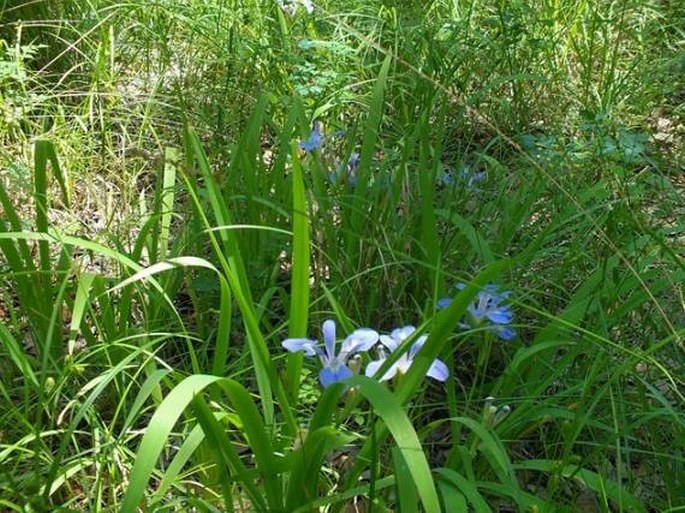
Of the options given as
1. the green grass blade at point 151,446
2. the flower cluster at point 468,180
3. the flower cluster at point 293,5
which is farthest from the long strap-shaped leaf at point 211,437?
the flower cluster at point 293,5

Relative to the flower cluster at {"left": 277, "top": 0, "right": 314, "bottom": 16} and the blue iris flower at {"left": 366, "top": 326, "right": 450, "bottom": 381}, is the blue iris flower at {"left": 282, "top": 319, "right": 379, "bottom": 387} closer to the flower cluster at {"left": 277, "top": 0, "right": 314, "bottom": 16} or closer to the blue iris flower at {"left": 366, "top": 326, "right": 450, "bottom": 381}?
the blue iris flower at {"left": 366, "top": 326, "right": 450, "bottom": 381}

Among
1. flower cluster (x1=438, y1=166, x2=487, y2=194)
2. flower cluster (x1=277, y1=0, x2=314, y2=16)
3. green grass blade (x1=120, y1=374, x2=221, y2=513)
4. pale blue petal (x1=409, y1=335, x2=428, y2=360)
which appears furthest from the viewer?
flower cluster (x1=277, y1=0, x2=314, y2=16)

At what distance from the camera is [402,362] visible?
1622mm

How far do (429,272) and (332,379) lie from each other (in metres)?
0.59

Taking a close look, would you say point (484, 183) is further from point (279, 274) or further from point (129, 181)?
point (129, 181)

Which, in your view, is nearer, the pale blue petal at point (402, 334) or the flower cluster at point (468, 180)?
the pale blue petal at point (402, 334)

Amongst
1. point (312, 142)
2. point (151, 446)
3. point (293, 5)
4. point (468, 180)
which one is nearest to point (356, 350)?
point (151, 446)

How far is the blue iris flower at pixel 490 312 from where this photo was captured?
5.83 feet

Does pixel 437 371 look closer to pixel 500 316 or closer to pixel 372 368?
pixel 372 368

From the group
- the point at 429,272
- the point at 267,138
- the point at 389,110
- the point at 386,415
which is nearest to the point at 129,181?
the point at 267,138

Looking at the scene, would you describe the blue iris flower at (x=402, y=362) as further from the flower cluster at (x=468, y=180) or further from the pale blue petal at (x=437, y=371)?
the flower cluster at (x=468, y=180)

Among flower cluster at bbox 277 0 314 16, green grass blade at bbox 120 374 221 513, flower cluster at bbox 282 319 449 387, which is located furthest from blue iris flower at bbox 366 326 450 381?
flower cluster at bbox 277 0 314 16

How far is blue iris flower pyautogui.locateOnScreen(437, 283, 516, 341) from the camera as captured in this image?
5.83ft

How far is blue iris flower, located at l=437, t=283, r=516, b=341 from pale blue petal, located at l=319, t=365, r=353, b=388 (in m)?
0.26
